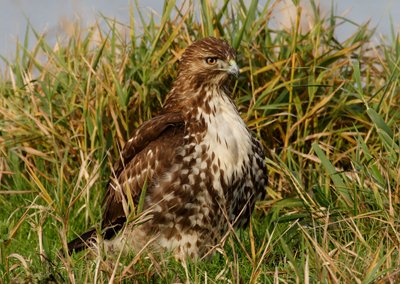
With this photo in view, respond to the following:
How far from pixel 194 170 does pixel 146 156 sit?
41cm

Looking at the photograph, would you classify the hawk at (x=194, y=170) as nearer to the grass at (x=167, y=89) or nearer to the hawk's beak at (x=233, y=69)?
the hawk's beak at (x=233, y=69)

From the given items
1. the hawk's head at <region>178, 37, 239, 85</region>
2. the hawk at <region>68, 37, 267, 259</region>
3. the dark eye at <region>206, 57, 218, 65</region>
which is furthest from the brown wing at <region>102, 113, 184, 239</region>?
the dark eye at <region>206, 57, 218, 65</region>

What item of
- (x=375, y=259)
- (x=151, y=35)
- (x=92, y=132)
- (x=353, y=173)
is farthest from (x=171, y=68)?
(x=375, y=259)

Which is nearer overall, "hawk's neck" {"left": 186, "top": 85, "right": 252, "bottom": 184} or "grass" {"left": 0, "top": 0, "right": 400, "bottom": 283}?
"hawk's neck" {"left": 186, "top": 85, "right": 252, "bottom": 184}

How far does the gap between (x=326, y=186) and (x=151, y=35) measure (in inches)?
88.1

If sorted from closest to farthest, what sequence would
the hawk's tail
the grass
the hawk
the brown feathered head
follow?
the hawk
the hawk's tail
the brown feathered head
the grass

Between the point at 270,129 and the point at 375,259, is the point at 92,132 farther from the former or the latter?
the point at 375,259

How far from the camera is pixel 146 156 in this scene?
6391 mm

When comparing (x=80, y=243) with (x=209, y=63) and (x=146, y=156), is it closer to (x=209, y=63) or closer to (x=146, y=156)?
(x=146, y=156)

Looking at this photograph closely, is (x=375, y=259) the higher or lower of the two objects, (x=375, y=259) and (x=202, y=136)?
the lower

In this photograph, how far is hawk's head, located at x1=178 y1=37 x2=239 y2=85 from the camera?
6.55 m

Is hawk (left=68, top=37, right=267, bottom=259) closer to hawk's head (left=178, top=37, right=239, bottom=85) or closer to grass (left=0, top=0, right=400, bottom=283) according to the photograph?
hawk's head (left=178, top=37, right=239, bottom=85)

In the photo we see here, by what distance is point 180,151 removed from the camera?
6180 mm

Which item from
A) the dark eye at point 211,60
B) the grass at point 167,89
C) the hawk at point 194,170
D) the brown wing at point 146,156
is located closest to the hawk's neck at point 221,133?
the hawk at point 194,170
